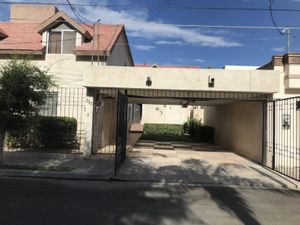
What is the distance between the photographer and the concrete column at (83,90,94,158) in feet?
47.8

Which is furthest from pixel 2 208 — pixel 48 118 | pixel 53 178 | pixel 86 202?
pixel 48 118

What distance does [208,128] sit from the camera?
26422 mm

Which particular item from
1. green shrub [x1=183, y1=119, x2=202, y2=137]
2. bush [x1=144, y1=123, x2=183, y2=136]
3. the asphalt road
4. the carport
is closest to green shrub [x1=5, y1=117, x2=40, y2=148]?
the carport

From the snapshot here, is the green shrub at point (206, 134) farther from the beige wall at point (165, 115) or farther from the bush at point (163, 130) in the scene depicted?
the beige wall at point (165, 115)

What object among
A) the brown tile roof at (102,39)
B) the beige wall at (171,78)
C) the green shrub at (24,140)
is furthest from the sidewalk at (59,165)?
the brown tile roof at (102,39)

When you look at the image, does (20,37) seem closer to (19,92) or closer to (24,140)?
(24,140)

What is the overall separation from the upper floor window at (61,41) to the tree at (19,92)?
572 centimetres

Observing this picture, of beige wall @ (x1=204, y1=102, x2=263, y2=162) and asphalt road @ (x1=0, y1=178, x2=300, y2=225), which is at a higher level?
beige wall @ (x1=204, y1=102, x2=263, y2=162)

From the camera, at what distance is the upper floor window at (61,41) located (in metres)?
17.8

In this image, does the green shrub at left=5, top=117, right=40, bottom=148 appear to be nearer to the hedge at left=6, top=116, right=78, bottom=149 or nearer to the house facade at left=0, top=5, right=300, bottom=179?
the hedge at left=6, top=116, right=78, bottom=149

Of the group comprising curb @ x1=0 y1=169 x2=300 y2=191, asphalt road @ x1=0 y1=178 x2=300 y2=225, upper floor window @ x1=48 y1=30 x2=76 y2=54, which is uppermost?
upper floor window @ x1=48 y1=30 x2=76 y2=54

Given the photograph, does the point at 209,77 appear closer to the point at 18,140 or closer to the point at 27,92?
A: the point at 27,92

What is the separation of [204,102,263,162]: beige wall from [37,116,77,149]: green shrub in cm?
802

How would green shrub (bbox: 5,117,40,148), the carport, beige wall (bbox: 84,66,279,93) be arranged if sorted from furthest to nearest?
green shrub (bbox: 5,117,40,148), beige wall (bbox: 84,66,279,93), the carport
